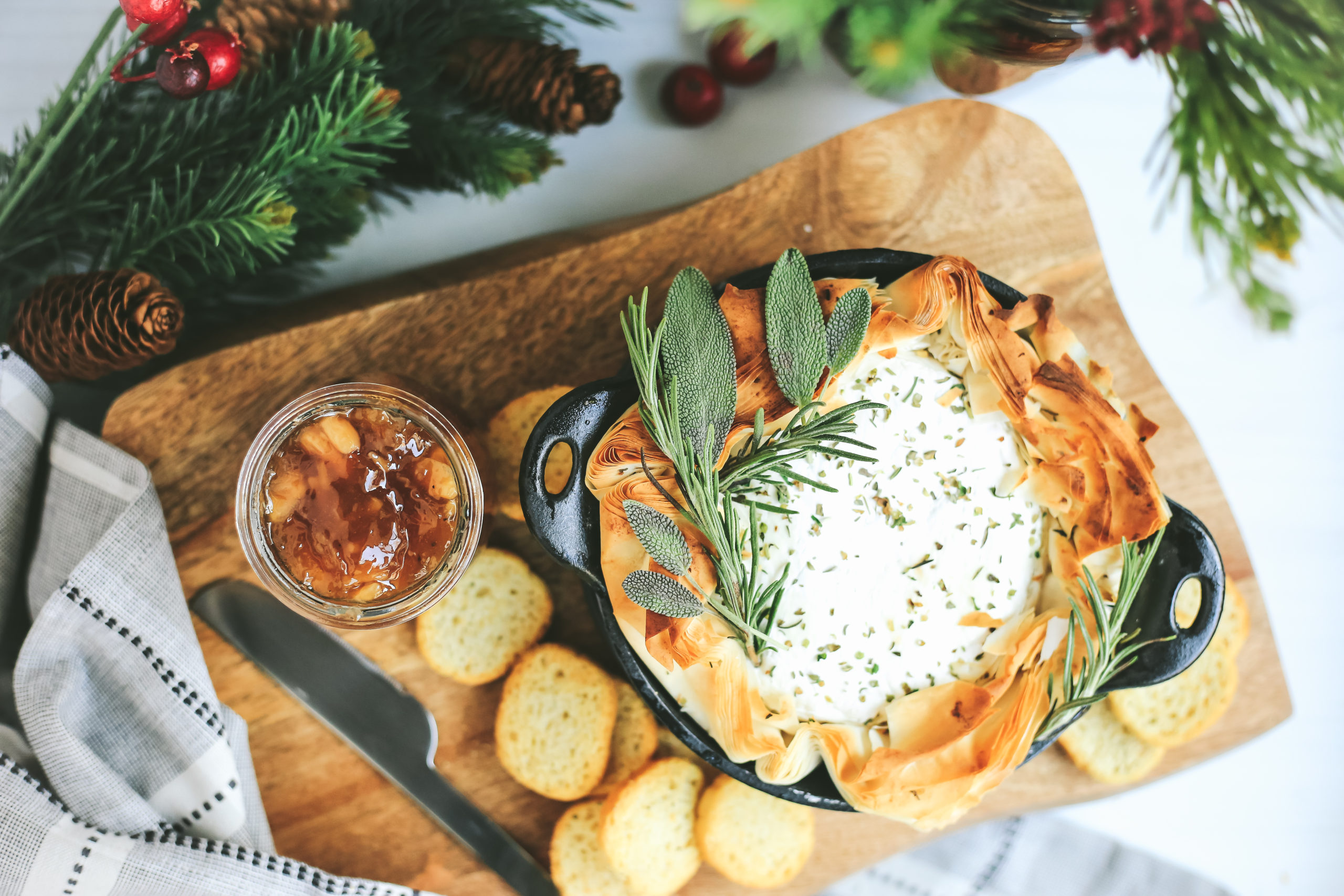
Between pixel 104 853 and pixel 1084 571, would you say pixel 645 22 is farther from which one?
pixel 104 853

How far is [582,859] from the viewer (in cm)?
143

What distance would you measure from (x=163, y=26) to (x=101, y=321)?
0.38 metres

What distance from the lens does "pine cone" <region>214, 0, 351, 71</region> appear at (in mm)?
1149

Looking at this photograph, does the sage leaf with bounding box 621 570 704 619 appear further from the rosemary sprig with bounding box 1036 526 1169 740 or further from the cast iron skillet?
the rosemary sprig with bounding box 1036 526 1169 740

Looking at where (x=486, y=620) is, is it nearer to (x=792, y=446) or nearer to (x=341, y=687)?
(x=341, y=687)

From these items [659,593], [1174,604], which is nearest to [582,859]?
[659,593]

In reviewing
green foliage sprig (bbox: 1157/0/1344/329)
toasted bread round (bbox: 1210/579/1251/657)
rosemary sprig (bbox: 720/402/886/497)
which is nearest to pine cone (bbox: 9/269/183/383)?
rosemary sprig (bbox: 720/402/886/497)

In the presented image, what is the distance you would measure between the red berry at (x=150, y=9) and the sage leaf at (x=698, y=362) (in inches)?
24.5

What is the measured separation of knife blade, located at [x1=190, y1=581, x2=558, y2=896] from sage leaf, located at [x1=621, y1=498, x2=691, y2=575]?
2.02 feet

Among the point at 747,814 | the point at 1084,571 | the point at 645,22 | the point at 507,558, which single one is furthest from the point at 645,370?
the point at 645,22

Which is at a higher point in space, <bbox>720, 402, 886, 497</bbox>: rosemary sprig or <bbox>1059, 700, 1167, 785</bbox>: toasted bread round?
<bbox>720, 402, 886, 497</bbox>: rosemary sprig

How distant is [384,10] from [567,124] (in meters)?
0.31

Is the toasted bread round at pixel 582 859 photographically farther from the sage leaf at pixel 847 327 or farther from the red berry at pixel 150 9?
the red berry at pixel 150 9

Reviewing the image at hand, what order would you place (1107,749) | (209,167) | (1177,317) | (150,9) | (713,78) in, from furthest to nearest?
(1177,317) < (713,78) < (1107,749) < (209,167) < (150,9)
